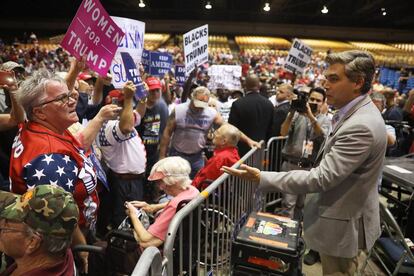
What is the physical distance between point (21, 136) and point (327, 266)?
1984 millimetres

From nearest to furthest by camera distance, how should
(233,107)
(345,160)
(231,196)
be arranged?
(345,160) < (231,196) < (233,107)

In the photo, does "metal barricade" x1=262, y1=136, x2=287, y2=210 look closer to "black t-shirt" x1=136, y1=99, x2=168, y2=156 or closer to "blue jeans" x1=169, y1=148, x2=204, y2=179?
"blue jeans" x1=169, y1=148, x2=204, y2=179

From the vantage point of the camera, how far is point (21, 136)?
1822 mm

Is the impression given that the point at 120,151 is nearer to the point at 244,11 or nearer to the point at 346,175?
the point at 346,175

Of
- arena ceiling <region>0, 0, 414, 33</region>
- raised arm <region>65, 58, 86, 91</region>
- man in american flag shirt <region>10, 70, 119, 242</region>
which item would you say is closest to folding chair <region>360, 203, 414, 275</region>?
man in american flag shirt <region>10, 70, 119, 242</region>

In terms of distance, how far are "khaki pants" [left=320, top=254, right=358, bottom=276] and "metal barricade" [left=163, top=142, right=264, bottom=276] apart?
29.9 inches

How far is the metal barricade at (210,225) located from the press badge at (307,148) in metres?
0.52

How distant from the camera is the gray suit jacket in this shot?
181 cm

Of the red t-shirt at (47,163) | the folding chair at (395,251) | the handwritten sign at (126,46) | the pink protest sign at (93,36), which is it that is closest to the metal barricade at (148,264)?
the red t-shirt at (47,163)

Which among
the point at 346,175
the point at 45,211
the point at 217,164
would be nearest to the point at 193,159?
the point at 217,164

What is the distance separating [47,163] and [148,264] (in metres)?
0.85

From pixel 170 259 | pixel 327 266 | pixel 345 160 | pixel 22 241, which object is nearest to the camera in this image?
pixel 22 241

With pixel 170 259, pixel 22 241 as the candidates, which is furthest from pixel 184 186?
pixel 22 241

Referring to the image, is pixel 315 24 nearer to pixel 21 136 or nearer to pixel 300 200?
pixel 300 200
